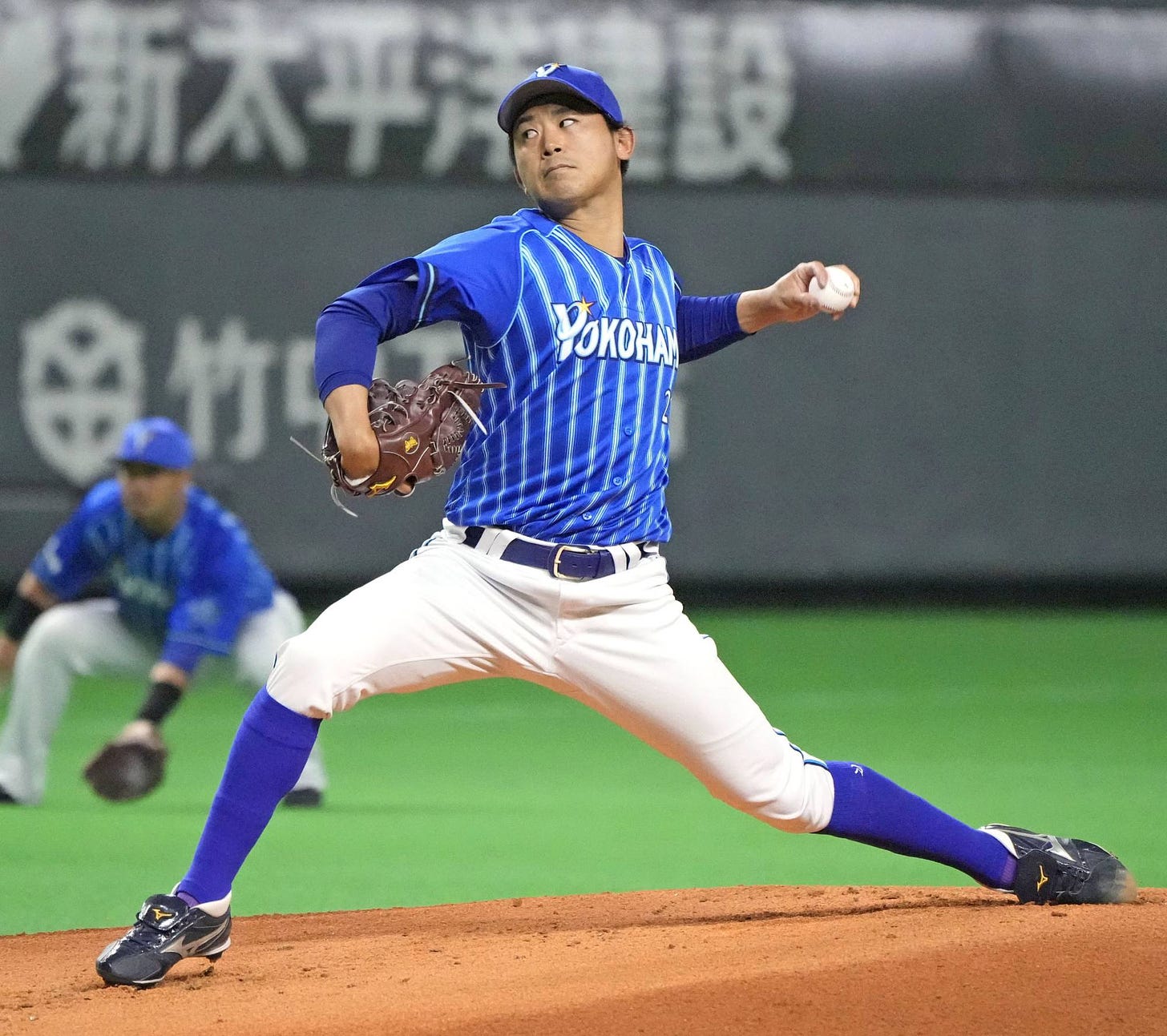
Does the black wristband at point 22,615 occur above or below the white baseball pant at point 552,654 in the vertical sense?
below

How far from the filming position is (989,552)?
12914 millimetres

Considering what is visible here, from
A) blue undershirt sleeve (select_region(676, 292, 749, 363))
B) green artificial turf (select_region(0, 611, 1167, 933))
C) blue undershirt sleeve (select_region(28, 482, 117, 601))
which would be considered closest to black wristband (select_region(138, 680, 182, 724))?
green artificial turf (select_region(0, 611, 1167, 933))

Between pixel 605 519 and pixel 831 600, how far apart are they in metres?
9.70

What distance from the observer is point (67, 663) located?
6824 mm

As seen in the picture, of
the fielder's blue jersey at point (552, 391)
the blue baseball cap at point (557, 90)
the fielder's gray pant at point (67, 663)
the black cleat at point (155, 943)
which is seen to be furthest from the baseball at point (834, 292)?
the fielder's gray pant at point (67, 663)

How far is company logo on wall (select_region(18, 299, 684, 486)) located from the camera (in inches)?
475

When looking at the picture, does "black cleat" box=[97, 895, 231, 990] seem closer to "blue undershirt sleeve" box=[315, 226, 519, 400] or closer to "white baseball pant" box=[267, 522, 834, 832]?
"white baseball pant" box=[267, 522, 834, 832]

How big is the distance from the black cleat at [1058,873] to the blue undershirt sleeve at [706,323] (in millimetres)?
1324

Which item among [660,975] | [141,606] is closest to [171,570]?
[141,606]

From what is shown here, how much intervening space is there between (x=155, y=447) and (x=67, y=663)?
869 mm

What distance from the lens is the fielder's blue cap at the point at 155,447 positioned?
6.76 meters

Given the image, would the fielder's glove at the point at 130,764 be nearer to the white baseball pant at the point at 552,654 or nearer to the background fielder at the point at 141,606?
the background fielder at the point at 141,606

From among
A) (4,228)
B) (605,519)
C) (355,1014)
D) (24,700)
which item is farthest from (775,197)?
(355,1014)

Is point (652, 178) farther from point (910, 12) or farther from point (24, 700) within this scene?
point (24, 700)
